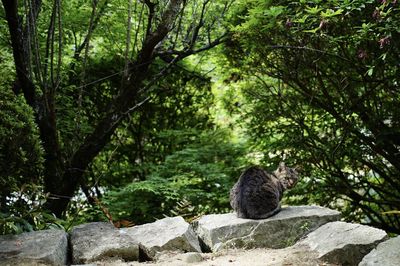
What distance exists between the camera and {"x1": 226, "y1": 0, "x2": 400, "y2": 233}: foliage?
184 inches

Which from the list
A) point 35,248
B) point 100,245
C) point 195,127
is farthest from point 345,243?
point 195,127

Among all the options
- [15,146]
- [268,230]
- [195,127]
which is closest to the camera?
[15,146]

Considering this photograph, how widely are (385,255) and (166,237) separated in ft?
6.07

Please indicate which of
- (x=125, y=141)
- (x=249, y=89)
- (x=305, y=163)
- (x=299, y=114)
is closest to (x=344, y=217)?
(x=305, y=163)

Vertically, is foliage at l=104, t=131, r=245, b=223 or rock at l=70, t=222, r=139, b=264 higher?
rock at l=70, t=222, r=139, b=264

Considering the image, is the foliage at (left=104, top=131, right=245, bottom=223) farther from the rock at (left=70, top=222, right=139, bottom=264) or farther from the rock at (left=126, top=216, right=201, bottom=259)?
the rock at (left=70, top=222, right=139, bottom=264)

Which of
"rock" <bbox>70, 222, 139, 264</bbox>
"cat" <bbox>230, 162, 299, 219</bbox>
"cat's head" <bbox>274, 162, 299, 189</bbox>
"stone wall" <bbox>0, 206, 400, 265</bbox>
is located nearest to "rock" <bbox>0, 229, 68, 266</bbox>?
"stone wall" <bbox>0, 206, 400, 265</bbox>

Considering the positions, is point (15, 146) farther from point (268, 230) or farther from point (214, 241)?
point (268, 230)

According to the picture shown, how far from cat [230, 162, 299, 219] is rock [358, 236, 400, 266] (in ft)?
3.75

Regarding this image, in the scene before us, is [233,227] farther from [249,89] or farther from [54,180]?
[249,89]

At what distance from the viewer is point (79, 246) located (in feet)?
11.5

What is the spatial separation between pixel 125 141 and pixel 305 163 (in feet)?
11.9

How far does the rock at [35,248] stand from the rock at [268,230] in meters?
1.35

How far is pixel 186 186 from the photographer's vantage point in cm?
654
